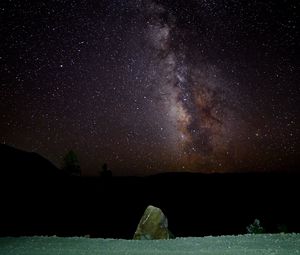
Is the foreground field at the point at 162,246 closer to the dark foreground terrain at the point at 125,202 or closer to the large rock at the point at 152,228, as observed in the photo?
the large rock at the point at 152,228

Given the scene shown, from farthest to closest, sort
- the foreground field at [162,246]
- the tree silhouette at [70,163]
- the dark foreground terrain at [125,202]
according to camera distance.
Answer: the tree silhouette at [70,163]
the dark foreground terrain at [125,202]
the foreground field at [162,246]

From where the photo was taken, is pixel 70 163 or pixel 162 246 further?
pixel 70 163

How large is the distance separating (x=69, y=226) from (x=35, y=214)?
549cm

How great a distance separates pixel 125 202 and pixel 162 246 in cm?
5321

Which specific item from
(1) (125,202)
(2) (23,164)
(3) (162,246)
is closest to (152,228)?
(3) (162,246)

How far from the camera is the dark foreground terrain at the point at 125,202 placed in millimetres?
43406

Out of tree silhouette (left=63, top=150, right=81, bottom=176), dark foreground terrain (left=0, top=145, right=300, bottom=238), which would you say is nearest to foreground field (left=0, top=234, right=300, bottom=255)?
dark foreground terrain (left=0, top=145, right=300, bottom=238)

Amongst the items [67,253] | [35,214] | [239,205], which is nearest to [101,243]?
[67,253]

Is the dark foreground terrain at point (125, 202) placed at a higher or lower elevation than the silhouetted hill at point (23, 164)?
lower

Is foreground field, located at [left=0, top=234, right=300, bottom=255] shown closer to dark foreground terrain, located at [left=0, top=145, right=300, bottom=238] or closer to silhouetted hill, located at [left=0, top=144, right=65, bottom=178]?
dark foreground terrain, located at [left=0, top=145, right=300, bottom=238]

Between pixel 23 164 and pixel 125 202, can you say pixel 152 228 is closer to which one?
pixel 125 202

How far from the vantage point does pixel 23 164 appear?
→ 74.9m

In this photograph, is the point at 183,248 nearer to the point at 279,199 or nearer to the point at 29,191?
the point at 29,191

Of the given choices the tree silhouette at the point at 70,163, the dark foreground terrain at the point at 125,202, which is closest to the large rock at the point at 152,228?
the dark foreground terrain at the point at 125,202
